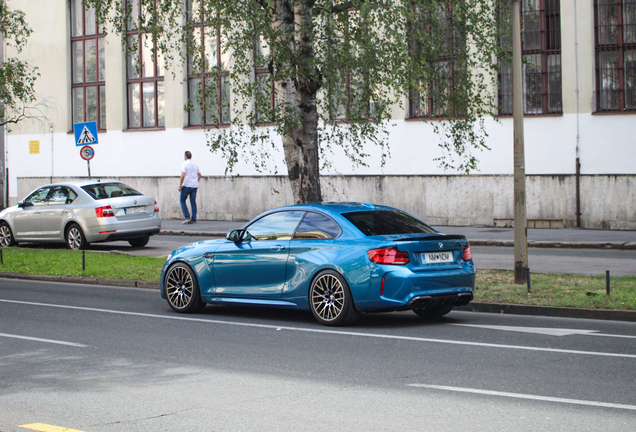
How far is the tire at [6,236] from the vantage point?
21891mm

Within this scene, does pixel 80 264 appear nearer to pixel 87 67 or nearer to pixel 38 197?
pixel 38 197

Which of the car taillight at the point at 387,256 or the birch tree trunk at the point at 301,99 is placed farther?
the birch tree trunk at the point at 301,99

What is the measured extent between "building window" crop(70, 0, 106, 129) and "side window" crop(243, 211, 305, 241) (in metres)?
23.2

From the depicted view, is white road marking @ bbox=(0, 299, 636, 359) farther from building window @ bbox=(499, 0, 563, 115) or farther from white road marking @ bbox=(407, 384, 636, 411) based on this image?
building window @ bbox=(499, 0, 563, 115)

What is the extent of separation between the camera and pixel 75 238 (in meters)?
20.2

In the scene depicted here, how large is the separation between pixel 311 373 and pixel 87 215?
13716 millimetres

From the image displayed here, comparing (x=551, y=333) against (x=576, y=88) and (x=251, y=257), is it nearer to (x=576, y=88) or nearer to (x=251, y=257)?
(x=251, y=257)

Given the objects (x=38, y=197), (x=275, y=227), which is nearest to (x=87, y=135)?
(x=38, y=197)

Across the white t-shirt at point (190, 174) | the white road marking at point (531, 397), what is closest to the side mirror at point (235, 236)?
the white road marking at point (531, 397)

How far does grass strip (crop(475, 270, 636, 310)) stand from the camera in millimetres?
10781

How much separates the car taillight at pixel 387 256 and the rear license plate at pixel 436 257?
31 cm

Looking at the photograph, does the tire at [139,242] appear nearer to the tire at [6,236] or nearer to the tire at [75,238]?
the tire at [75,238]

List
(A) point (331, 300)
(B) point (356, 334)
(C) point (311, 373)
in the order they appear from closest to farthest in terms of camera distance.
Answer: (C) point (311, 373)
(B) point (356, 334)
(A) point (331, 300)

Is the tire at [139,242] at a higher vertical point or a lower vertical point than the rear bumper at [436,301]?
higher
